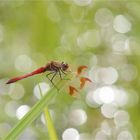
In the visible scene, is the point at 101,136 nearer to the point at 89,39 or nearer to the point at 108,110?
the point at 108,110

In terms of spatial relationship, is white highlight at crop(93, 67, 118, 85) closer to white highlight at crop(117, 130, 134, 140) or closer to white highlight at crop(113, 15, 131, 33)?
white highlight at crop(113, 15, 131, 33)

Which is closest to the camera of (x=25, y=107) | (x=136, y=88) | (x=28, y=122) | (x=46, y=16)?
(x=28, y=122)

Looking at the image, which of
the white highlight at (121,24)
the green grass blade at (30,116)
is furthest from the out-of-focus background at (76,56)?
the green grass blade at (30,116)

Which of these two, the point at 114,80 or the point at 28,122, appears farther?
the point at 114,80

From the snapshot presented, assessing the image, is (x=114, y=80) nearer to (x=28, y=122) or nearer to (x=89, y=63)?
(x=89, y=63)

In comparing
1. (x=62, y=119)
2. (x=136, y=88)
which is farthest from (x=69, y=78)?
(x=62, y=119)

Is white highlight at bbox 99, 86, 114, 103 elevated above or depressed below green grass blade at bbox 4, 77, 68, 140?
below

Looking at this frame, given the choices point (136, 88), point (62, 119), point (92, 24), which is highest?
point (92, 24)

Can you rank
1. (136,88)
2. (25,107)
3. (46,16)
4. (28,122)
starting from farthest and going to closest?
(25,107), (46,16), (136,88), (28,122)

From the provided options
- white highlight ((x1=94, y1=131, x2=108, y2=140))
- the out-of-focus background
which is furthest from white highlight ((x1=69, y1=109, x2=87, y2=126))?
white highlight ((x1=94, y1=131, x2=108, y2=140))
